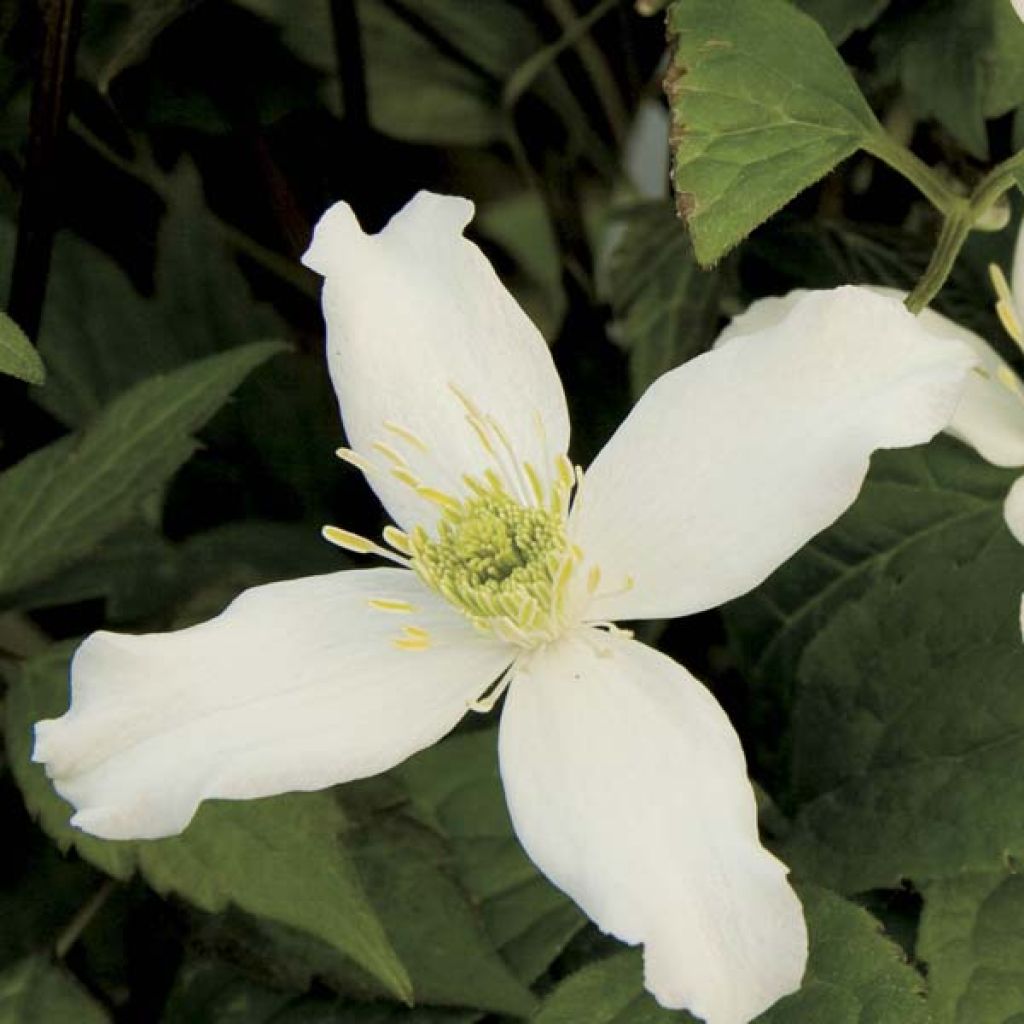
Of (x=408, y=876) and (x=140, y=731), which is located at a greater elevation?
(x=140, y=731)

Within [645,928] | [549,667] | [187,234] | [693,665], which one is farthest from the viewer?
[187,234]

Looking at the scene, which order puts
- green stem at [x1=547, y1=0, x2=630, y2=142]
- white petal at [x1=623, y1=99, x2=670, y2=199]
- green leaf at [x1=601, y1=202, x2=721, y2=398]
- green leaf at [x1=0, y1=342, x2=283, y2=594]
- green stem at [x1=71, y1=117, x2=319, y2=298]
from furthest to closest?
1. white petal at [x1=623, y1=99, x2=670, y2=199]
2. green stem at [x1=547, y1=0, x2=630, y2=142]
3. green stem at [x1=71, y1=117, x2=319, y2=298]
4. green leaf at [x1=601, y1=202, x2=721, y2=398]
5. green leaf at [x1=0, y1=342, x2=283, y2=594]

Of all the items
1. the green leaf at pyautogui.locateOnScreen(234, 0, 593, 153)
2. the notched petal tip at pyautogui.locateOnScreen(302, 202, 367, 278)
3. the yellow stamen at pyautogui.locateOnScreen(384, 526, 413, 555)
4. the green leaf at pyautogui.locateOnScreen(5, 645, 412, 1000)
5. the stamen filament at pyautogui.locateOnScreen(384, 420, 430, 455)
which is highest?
the notched petal tip at pyautogui.locateOnScreen(302, 202, 367, 278)

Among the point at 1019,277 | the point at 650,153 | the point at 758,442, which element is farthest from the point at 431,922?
the point at 650,153

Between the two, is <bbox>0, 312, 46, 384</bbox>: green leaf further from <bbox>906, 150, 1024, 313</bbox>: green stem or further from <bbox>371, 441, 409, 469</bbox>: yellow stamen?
<bbox>906, 150, 1024, 313</bbox>: green stem

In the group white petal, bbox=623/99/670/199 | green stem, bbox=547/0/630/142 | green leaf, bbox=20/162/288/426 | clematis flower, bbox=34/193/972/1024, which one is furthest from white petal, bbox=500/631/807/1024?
white petal, bbox=623/99/670/199

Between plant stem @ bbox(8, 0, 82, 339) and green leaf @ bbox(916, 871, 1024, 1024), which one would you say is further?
plant stem @ bbox(8, 0, 82, 339)

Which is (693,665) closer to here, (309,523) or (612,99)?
(309,523)

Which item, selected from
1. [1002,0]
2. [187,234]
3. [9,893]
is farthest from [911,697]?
[187,234]
